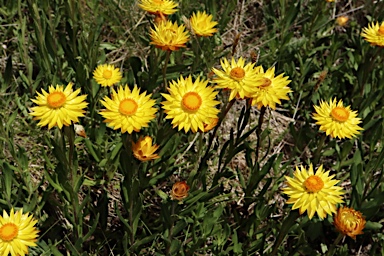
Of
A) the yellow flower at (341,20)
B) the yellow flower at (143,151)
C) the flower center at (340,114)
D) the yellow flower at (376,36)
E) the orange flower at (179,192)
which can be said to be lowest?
the orange flower at (179,192)

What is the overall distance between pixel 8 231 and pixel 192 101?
0.91m

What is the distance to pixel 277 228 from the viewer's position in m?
2.61

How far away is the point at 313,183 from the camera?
210 centimetres

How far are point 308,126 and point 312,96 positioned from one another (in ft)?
0.78

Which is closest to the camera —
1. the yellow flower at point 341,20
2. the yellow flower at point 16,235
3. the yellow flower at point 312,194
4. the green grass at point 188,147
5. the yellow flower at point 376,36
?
the yellow flower at point 16,235

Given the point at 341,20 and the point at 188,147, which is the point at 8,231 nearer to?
the point at 188,147

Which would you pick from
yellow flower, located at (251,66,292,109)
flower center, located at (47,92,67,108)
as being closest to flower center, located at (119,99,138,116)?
flower center, located at (47,92,67,108)

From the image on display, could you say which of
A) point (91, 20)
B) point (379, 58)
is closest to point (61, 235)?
point (91, 20)

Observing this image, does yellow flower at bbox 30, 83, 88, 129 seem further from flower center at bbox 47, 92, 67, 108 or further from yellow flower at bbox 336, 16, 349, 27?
yellow flower at bbox 336, 16, 349, 27

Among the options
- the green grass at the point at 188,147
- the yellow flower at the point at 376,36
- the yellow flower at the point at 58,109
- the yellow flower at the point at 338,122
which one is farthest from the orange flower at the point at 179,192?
the yellow flower at the point at 376,36

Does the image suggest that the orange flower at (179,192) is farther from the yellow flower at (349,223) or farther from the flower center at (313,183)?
the yellow flower at (349,223)

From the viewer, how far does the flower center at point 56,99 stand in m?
2.01

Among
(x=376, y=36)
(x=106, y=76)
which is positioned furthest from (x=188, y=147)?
(x=376, y=36)

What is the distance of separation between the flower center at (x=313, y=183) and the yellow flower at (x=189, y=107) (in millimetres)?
490
